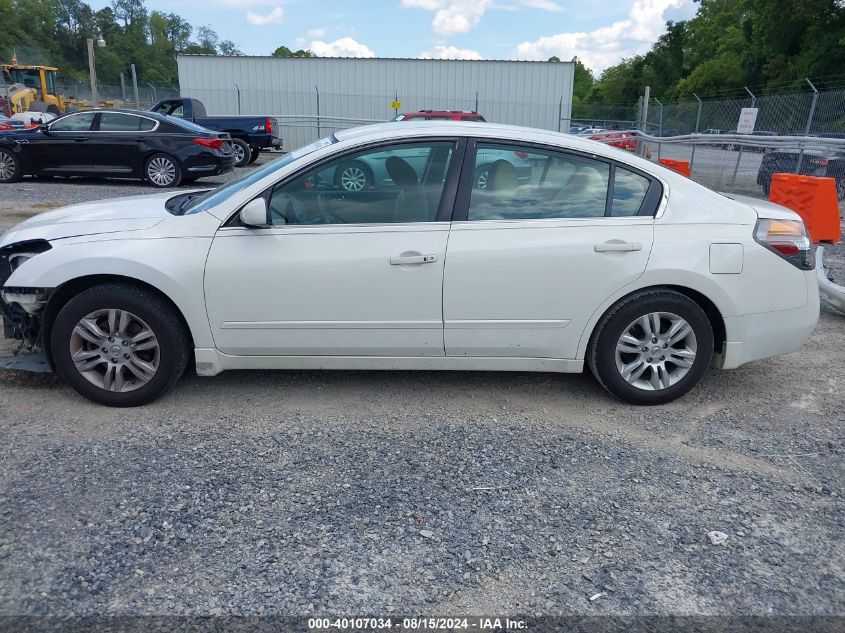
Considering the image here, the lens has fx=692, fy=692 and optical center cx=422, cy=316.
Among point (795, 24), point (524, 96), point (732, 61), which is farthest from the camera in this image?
point (732, 61)

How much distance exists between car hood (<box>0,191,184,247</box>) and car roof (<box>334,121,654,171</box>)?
4.01 ft

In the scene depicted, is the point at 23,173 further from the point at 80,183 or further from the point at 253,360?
the point at 253,360

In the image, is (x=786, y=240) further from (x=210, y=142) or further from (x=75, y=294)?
(x=210, y=142)

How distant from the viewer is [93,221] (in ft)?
13.2

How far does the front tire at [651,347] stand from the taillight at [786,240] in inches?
21.8

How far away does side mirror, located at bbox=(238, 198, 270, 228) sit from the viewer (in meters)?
3.67

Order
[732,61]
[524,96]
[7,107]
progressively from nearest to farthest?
[524,96] → [7,107] → [732,61]

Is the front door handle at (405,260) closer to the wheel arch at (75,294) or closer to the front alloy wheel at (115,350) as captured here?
the wheel arch at (75,294)

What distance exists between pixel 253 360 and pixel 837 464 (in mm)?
3099

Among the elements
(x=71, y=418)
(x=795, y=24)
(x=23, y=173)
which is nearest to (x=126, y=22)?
(x=795, y=24)

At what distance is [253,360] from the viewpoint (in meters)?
3.94

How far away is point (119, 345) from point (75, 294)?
39cm

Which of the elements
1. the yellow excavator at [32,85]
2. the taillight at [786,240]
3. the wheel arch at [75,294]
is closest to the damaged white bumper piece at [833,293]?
the taillight at [786,240]

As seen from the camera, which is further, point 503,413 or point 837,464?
point 503,413
